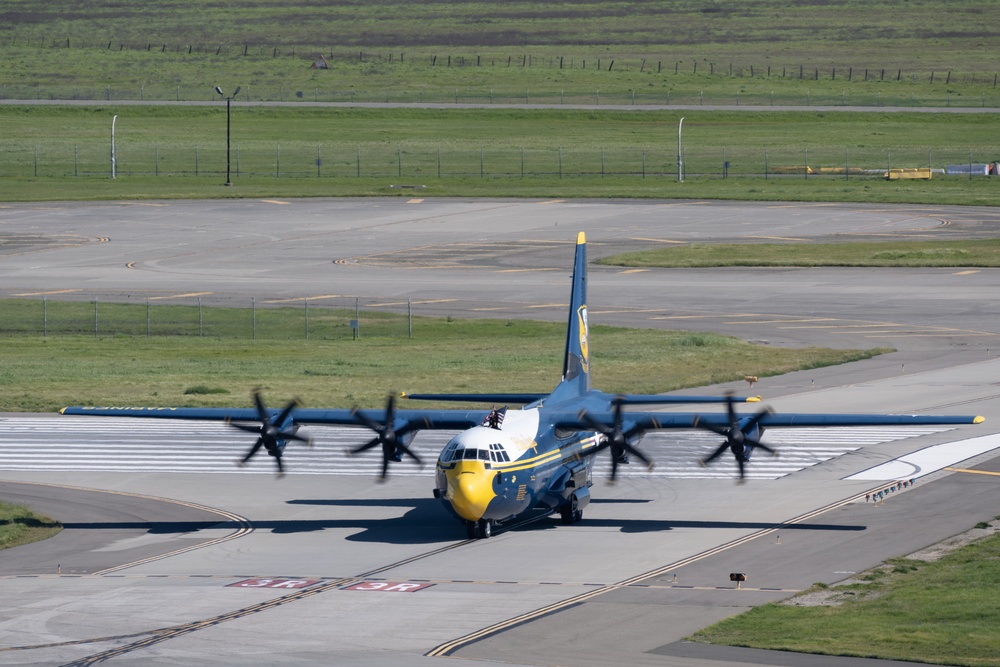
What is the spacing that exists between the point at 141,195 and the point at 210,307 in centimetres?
5995

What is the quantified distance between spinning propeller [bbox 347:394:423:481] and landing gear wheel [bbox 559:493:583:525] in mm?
4523

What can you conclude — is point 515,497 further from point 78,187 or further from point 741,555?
point 78,187

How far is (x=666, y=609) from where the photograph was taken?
34500 millimetres

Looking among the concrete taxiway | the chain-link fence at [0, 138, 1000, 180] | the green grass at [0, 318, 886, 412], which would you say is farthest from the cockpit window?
the chain-link fence at [0, 138, 1000, 180]

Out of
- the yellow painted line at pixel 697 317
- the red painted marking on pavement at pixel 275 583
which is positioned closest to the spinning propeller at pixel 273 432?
the red painted marking on pavement at pixel 275 583

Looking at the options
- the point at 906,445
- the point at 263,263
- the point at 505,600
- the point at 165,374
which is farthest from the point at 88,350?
the point at 505,600

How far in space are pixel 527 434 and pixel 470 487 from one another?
9.41ft

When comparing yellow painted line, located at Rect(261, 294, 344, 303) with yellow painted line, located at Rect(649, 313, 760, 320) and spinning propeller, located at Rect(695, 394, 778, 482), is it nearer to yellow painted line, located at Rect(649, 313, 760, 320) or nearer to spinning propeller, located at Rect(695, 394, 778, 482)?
yellow painted line, located at Rect(649, 313, 760, 320)

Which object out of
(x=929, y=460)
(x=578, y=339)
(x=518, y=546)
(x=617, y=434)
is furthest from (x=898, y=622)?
(x=929, y=460)

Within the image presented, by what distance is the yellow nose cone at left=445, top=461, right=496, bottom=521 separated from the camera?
39.5 m

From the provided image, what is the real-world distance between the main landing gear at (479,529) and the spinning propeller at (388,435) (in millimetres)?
2397

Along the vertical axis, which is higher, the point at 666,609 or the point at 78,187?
the point at 78,187

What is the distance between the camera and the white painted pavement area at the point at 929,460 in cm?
4994

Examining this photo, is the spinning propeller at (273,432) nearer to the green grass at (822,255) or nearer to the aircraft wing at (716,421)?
the aircraft wing at (716,421)
